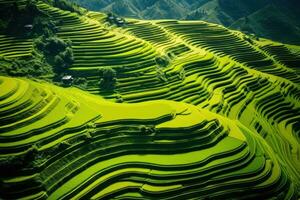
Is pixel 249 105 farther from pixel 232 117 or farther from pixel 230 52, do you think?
pixel 230 52

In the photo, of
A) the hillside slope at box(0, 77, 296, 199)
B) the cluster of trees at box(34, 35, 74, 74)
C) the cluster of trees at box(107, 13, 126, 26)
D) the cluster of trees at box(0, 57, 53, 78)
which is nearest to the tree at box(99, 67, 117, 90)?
the cluster of trees at box(34, 35, 74, 74)

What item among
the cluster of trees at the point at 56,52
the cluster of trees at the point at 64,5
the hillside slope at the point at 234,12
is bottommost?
the hillside slope at the point at 234,12

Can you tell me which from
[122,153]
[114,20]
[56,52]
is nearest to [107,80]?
[56,52]

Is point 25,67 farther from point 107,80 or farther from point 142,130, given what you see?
point 142,130

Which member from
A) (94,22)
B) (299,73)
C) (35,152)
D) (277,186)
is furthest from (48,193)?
(299,73)

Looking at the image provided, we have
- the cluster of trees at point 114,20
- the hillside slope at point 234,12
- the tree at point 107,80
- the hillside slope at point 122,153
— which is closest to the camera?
the hillside slope at point 122,153

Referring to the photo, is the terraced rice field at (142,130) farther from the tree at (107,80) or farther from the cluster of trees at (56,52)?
the cluster of trees at (56,52)

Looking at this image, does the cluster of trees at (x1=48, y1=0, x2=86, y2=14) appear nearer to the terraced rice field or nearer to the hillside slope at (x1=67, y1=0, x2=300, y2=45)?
the terraced rice field

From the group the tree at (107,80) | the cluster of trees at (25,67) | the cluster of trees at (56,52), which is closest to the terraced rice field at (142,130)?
the tree at (107,80)
